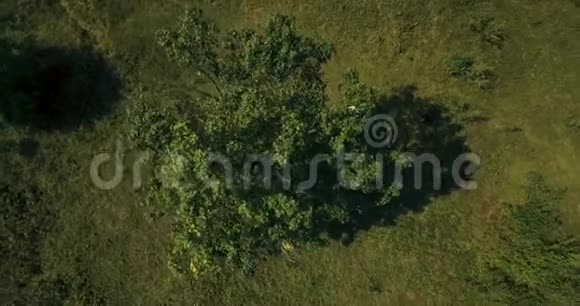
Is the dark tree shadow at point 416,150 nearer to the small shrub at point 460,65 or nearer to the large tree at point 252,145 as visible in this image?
the small shrub at point 460,65

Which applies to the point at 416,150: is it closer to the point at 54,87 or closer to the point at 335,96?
the point at 335,96

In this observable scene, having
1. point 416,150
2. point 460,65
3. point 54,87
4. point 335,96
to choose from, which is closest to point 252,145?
point 335,96

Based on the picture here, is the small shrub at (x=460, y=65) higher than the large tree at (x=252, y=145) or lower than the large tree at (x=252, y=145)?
higher

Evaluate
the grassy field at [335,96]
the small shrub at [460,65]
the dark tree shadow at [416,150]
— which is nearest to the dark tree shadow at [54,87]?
the grassy field at [335,96]

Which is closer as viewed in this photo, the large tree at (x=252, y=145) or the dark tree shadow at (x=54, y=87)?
the large tree at (x=252, y=145)

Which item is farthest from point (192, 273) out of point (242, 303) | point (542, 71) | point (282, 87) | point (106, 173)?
point (542, 71)

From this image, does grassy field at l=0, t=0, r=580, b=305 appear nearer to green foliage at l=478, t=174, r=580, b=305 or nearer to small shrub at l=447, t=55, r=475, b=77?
small shrub at l=447, t=55, r=475, b=77
